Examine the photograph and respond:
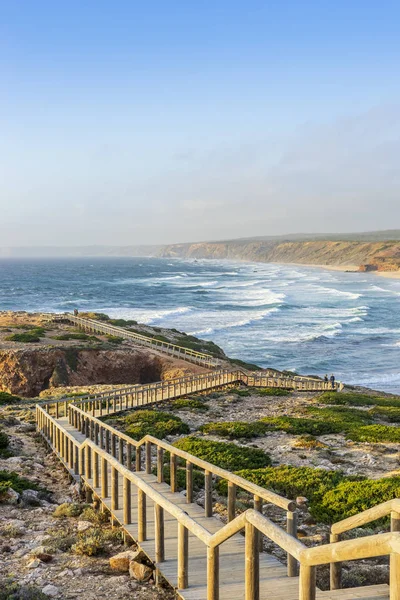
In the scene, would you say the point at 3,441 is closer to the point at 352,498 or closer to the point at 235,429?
the point at 235,429

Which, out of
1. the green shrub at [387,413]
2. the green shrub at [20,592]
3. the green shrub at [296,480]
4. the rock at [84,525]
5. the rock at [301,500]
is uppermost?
the green shrub at [20,592]

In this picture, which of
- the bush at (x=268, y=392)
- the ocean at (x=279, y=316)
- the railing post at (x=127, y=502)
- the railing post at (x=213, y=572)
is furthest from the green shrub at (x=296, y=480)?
the ocean at (x=279, y=316)

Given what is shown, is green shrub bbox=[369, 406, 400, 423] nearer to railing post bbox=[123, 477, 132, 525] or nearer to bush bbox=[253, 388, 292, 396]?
bush bbox=[253, 388, 292, 396]

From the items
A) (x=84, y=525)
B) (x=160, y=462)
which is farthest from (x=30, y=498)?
(x=160, y=462)

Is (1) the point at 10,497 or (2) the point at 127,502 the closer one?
(2) the point at 127,502

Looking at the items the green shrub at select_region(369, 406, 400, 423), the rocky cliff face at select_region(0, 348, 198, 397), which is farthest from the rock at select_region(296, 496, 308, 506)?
the rocky cliff face at select_region(0, 348, 198, 397)

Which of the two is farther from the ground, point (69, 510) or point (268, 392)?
point (69, 510)

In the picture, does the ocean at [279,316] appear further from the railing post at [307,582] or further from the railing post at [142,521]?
the railing post at [307,582]

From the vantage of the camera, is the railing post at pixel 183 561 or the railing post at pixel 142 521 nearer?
the railing post at pixel 183 561
